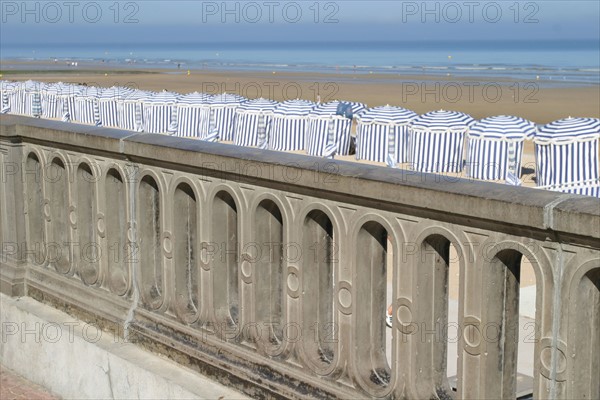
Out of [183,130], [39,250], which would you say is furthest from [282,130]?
[39,250]

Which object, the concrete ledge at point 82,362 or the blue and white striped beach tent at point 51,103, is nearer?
the concrete ledge at point 82,362

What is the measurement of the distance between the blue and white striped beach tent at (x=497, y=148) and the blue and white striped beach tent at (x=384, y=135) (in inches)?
84.9

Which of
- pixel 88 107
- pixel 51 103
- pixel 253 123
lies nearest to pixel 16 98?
pixel 51 103

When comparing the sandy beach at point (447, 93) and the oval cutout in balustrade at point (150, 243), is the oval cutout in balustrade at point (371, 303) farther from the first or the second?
the sandy beach at point (447, 93)

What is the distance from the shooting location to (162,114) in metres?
28.0

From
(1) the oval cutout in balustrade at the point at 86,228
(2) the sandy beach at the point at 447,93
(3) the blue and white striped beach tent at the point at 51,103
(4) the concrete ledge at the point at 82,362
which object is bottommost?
(2) the sandy beach at the point at 447,93

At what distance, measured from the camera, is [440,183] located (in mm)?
3121

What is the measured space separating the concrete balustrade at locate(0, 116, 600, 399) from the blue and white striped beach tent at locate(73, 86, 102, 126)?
85.7ft

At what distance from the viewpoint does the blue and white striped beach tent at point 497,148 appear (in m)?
18.5

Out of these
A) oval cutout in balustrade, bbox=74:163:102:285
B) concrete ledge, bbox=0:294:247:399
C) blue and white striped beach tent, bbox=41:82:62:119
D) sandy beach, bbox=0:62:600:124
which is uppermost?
oval cutout in balustrade, bbox=74:163:102:285

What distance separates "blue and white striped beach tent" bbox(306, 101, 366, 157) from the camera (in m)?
22.7

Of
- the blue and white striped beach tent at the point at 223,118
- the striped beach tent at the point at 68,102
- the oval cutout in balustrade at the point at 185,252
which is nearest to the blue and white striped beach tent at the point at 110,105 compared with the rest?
the striped beach tent at the point at 68,102

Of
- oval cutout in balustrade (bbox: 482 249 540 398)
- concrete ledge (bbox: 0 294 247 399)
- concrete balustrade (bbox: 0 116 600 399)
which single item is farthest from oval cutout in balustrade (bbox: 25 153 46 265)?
oval cutout in balustrade (bbox: 482 249 540 398)

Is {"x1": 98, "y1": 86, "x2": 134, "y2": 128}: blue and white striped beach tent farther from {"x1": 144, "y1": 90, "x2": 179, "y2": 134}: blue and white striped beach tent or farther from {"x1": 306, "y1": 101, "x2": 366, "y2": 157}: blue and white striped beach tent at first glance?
{"x1": 306, "y1": 101, "x2": 366, "y2": 157}: blue and white striped beach tent
